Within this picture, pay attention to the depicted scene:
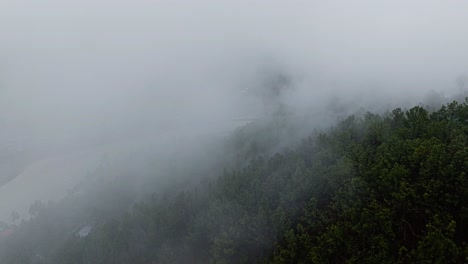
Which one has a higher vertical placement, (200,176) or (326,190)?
(326,190)

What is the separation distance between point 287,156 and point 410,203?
32.9m

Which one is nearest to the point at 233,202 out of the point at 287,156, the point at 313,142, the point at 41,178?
the point at 287,156

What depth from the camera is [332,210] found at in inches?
1775

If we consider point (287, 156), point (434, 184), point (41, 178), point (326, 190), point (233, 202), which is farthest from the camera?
point (41, 178)

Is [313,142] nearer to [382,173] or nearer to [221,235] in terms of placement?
[221,235]

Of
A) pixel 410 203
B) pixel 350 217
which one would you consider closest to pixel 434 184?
pixel 410 203

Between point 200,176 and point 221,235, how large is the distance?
53561 mm

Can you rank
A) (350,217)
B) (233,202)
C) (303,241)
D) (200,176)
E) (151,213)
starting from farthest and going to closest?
(200,176), (151,213), (233,202), (303,241), (350,217)

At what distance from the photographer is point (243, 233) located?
52875 millimetres

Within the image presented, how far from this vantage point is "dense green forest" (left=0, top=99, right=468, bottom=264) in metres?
36.7

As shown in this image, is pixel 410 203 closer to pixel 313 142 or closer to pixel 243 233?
pixel 243 233

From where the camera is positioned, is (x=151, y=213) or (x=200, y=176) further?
(x=200, y=176)

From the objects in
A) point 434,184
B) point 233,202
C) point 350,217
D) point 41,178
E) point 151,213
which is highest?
point 434,184

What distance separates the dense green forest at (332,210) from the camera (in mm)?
36656
